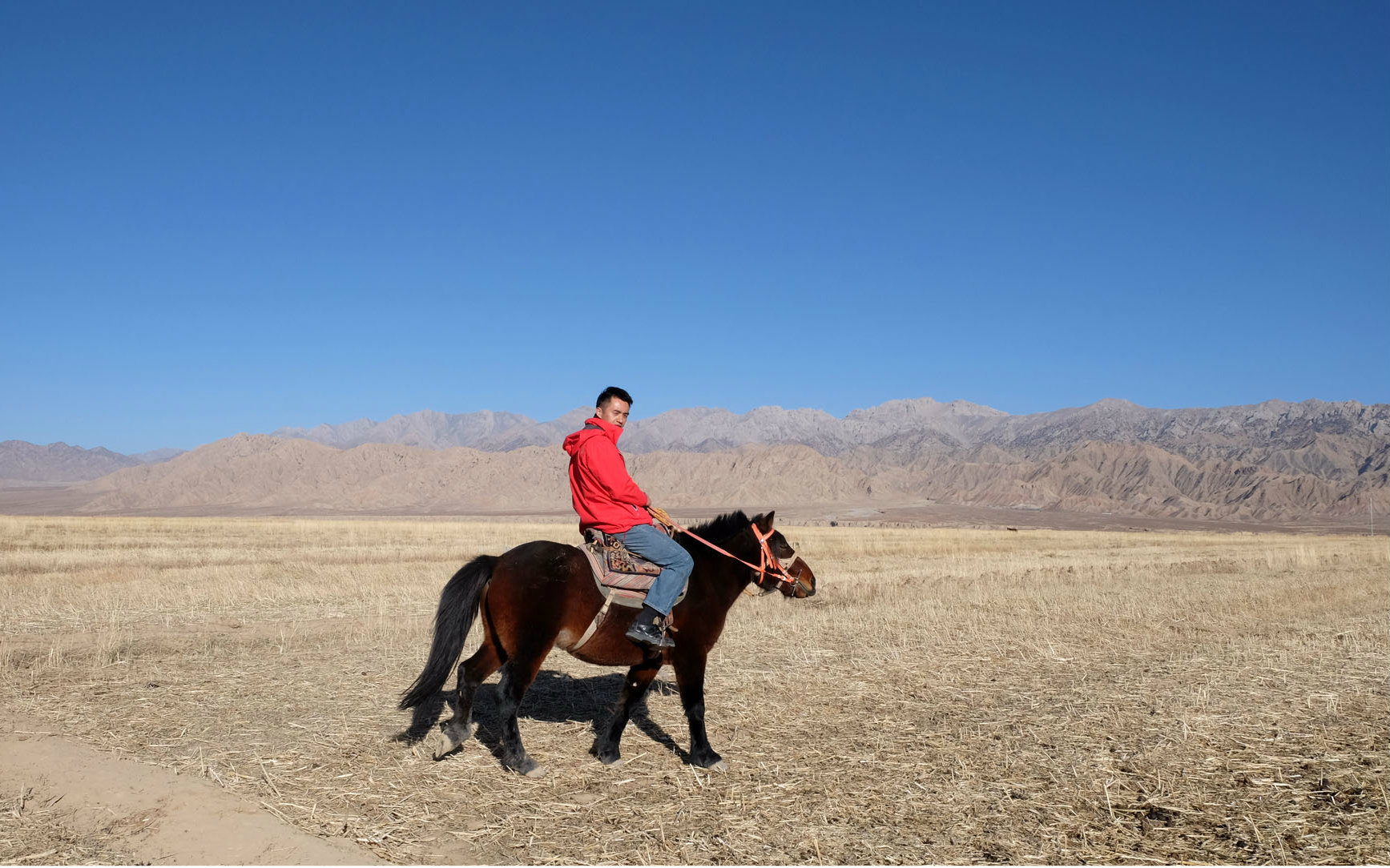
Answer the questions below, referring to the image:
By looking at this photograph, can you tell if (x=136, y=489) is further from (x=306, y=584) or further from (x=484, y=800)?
(x=484, y=800)

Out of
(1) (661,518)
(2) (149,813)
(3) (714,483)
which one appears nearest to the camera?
(2) (149,813)

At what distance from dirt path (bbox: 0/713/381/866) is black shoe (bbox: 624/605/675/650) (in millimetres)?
2553

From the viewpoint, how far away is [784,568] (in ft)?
27.3

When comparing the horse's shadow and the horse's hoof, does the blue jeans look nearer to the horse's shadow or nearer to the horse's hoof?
the horse's shadow

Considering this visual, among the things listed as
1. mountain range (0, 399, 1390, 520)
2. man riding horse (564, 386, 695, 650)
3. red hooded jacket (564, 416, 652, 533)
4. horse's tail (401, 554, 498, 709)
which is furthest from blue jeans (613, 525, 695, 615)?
mountain range (0, 399, 1390, 520)

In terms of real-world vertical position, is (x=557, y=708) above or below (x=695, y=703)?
below

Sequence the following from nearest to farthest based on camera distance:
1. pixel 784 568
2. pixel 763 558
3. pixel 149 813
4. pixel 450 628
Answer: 1. pixel 149 813
2. pixel 450 628
3. pixel 763 558
4. pixel 784 568

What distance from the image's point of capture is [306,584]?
2048 centimetres

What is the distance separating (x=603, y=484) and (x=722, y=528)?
4.53ft

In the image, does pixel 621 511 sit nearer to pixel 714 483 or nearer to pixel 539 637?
pixel 539 637

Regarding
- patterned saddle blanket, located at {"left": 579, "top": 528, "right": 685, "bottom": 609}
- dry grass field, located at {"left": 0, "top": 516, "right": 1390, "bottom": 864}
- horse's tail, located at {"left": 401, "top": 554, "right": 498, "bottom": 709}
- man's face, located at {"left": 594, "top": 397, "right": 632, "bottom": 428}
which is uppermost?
man's face, located at {"left": 594, "top": 397, "right": 632, "bottom": 428}

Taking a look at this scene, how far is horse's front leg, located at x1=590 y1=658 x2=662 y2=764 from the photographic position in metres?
7.52

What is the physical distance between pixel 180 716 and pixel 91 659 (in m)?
3.88

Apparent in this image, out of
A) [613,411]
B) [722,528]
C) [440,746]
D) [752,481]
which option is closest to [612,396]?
Answer: [613,411]
